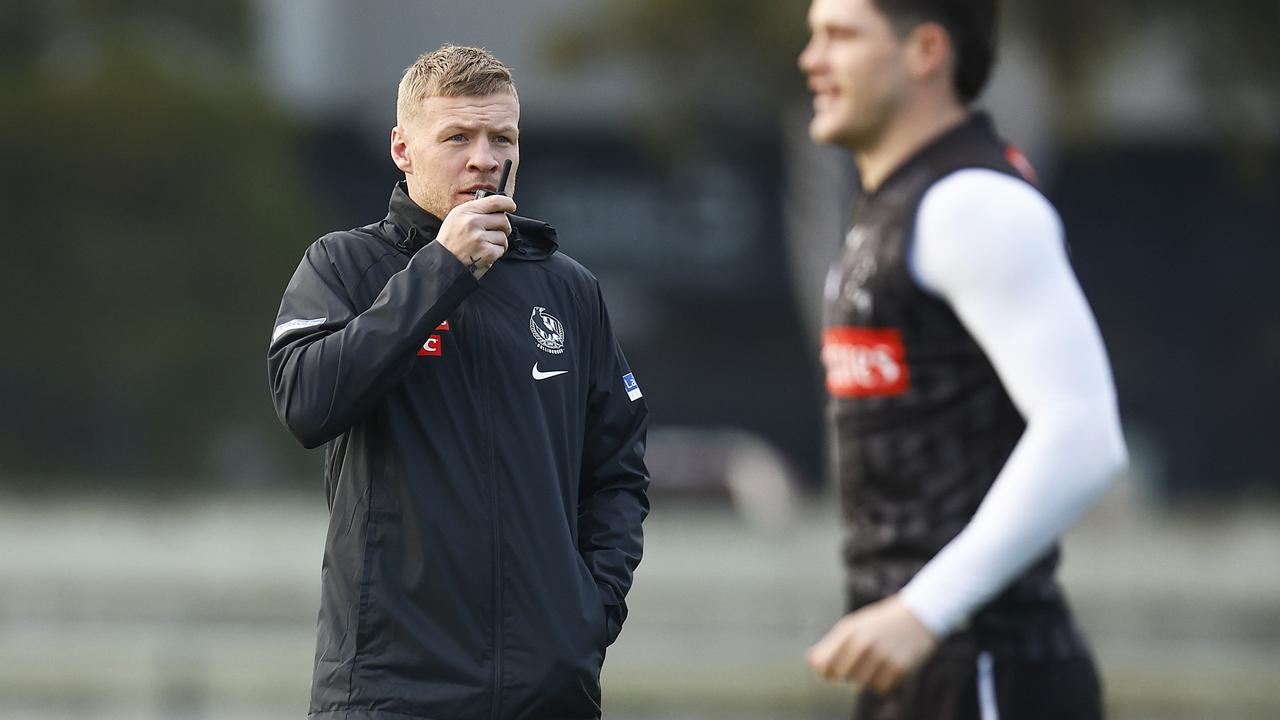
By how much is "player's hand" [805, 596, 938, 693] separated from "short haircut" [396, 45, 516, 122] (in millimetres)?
1415

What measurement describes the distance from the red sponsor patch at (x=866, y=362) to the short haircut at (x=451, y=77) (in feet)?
2.95

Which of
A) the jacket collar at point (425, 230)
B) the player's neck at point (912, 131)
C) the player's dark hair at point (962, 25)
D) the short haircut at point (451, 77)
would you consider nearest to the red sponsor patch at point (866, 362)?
the player's neck at point (912, 131)

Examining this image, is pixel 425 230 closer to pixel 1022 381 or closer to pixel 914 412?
pixel 914 412

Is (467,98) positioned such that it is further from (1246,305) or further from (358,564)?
(1246,305)

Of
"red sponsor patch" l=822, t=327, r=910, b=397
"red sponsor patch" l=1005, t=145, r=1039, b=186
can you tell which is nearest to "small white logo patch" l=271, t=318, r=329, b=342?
"red sponsor patch" l=822, t=327, r=910, b=397

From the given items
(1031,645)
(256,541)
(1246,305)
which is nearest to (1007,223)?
(1031,645)

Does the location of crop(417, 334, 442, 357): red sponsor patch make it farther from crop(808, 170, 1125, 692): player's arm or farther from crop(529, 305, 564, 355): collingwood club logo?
crop(808, 170, 1125, 692): player's arm

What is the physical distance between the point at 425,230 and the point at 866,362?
1026 mm

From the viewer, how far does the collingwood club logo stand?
12.7 feet

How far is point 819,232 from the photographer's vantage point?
91.1ft

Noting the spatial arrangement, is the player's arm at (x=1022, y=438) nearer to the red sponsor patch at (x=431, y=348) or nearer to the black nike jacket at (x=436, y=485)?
the black nike jacket at (x=436, y=485)

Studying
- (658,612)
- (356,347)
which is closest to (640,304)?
(658,612)

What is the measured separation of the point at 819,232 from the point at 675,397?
7503 millimetres

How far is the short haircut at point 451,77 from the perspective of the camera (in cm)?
380
